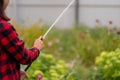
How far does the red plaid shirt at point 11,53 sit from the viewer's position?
280 centimetres

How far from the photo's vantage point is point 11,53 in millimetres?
2838

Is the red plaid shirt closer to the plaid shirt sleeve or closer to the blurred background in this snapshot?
the plaid shirt sleeve

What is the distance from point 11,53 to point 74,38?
5.93 metres

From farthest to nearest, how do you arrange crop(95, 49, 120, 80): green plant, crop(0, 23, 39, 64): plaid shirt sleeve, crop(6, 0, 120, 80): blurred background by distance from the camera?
1. crop(6, 0, 120, 80): blurred background
2. crop(95, 49, 120, 80): green plant
3. crop(0, 23, 39, 64): plaid shirt sleeve

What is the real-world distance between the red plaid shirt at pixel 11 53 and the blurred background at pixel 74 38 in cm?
136

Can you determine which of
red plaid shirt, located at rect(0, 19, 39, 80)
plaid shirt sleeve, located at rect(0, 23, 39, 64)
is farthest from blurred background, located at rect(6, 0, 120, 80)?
plaid shirt sleeve, located at rect(0, 23, 39, 64)

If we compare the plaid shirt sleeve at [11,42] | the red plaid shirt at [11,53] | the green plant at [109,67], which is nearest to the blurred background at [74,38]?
the green plant at [109,67]

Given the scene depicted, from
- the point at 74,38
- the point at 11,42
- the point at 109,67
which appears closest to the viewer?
the point at 11,42

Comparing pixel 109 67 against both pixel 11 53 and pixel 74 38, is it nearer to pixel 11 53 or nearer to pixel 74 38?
pixel 11 53

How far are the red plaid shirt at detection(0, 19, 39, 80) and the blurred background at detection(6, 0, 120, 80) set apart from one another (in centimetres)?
136

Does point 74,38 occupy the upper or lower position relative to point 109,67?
upper

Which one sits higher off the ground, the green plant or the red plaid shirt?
the green plant

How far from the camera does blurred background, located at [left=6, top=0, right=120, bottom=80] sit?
16.8 ft

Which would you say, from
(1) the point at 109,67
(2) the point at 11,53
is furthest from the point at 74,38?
(2) the point at 11,53
